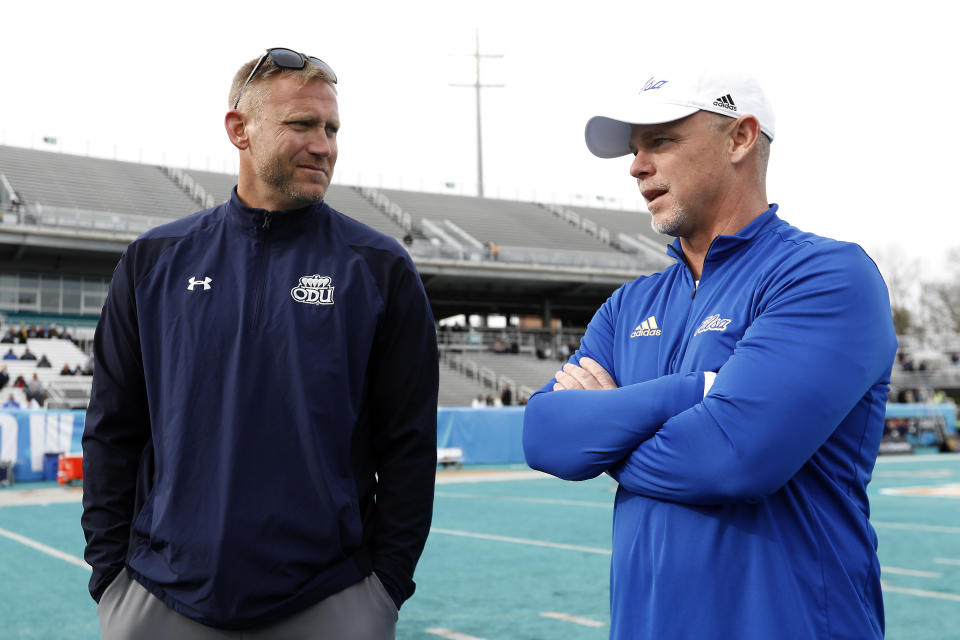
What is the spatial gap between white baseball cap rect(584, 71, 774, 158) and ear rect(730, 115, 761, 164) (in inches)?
0.8

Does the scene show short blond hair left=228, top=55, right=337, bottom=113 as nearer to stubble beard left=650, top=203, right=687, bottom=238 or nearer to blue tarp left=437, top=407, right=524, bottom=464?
stubble beard left=650, top=203, right=687, bottom=238

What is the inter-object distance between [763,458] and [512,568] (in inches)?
258

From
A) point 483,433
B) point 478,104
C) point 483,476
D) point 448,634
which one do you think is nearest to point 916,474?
point 483,476

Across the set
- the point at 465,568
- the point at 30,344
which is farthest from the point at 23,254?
the point at 465,568

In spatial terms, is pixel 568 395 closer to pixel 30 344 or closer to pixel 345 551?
pixel 345 551

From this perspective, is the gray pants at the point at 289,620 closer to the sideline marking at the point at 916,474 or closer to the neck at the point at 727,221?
the neck at the point at 727,221

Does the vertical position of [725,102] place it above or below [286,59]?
below

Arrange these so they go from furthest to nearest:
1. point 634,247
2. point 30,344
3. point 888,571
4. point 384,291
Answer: point 634,247, point 30,344, point 888,571, point 384,291

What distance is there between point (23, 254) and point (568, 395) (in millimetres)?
36725

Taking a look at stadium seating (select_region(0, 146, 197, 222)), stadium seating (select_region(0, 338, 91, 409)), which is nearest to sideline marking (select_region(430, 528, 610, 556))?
stadium seating (select_region(0, 338, 91, 409))

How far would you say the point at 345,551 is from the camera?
2330 mm

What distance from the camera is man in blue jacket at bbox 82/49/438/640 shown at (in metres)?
2.26

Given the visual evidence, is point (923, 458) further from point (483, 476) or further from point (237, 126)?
point (237, 126)

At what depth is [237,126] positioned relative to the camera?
2.63m
